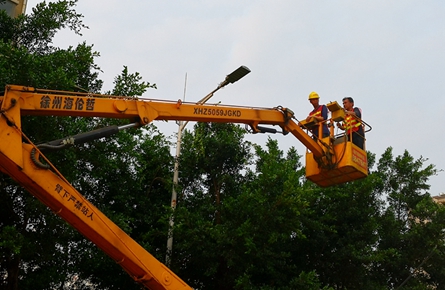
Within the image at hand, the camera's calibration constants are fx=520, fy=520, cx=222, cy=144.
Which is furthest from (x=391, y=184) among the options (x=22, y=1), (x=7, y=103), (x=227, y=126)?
(x=7, y=103)

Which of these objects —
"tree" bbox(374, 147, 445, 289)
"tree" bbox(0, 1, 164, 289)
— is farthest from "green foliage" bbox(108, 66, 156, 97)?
"tree" bbox(374, 147, 445, 289)

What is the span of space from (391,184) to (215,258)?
1046 centimetres

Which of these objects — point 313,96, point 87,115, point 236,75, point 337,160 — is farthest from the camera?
point 236,75

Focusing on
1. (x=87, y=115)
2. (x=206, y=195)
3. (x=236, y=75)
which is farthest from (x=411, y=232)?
(x=87, y=115)

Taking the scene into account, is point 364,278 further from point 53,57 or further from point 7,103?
point 7,103

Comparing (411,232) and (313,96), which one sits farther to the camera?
(411,232)

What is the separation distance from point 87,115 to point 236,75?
6.01 meters

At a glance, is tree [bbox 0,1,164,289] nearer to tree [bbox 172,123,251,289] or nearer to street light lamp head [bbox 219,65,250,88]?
tree [bbox 172,123,251,289]

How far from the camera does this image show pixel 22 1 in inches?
767

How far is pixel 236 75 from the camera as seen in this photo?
1377 centimetres

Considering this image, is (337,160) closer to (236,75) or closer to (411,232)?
(236,75)

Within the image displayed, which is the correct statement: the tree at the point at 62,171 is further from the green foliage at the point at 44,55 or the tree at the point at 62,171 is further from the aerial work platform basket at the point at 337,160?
the aerial work platform basket at the point at 337,160

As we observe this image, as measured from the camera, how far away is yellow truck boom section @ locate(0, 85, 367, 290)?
7.56 meters

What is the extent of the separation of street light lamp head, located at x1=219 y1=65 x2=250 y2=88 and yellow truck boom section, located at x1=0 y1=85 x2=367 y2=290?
3482mm
